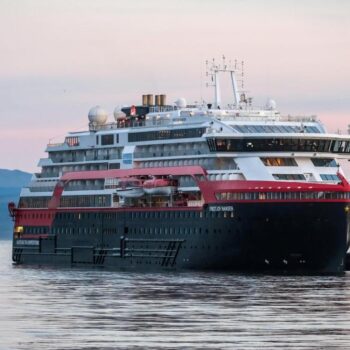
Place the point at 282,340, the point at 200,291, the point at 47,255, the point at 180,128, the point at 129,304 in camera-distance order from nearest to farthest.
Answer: the point at 282,340 < the point at 129,304 < the point at 200,291 < the point at 180,128 < the point at 47,255

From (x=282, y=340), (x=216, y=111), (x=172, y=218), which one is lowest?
(x=282, y=340)

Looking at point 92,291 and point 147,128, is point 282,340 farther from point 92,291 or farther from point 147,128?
point 147,128

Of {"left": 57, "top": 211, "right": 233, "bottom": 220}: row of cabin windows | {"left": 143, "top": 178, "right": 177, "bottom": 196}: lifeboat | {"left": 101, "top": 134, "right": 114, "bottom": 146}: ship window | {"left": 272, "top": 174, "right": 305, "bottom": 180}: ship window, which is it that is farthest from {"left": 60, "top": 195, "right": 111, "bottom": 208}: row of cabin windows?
{"left": 272, "top": 174, "right": 305, "bottom": 180}: ship window

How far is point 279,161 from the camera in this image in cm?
11744

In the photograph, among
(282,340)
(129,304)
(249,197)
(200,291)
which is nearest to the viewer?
(282,340)

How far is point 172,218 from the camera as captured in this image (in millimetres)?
121188

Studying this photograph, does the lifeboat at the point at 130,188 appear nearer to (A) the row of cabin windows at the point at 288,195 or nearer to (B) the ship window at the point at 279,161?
(B) the ship window at the point at 279,161

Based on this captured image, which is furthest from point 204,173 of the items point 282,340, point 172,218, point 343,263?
point 282,340

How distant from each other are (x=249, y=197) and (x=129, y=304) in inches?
1248

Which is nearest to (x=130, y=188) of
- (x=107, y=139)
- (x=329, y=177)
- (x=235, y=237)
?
(x=107, y=139)

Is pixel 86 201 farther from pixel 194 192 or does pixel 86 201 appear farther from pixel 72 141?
pixel 194 192

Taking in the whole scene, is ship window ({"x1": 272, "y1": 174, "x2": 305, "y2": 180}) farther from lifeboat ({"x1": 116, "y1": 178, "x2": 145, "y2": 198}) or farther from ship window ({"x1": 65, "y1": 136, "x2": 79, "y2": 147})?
ship window ({"x1": 65, "y1": 136, "x2": 79, "y2": 147})

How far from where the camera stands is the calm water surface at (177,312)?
64500 mm

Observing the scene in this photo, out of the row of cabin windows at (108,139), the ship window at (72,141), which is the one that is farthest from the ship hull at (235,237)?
the ship window at (72,141)
